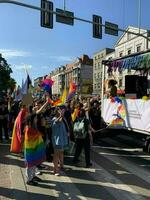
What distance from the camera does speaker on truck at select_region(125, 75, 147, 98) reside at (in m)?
16.4

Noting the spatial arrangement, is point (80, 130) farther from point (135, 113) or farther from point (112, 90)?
point (112, 90)

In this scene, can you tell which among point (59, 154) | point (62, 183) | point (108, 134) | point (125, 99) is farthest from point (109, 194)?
point (108, 134)

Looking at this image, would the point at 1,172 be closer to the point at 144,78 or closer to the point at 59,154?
the point at 59,154

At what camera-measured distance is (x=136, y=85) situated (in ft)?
54.0

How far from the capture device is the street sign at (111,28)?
25.4 meters

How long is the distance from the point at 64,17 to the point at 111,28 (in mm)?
3586

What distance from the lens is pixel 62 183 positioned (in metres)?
9.61

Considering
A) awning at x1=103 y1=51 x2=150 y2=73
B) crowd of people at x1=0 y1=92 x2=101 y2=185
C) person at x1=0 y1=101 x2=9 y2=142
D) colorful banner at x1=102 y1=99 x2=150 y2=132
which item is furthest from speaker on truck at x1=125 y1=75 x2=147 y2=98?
person at x1=0 y1=101 x2=9 y2=142

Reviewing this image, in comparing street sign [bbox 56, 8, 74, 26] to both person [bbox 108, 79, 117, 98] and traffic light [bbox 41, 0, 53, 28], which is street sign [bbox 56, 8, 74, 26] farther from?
person [bbox 108, 79, 117, 98]

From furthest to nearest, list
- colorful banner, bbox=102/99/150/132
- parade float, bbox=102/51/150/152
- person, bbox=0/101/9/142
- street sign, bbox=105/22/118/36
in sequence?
street sign, bbox=105/22/118/36 → person, bbox=0/101/9/142 → parade float, bbox=102/51/150/152 → colorful banner, bbox=102/99/150/132

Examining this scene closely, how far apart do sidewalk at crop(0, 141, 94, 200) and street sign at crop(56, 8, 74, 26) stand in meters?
12.1

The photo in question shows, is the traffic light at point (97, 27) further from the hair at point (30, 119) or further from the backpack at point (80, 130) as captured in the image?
the hair at point (30, 119)

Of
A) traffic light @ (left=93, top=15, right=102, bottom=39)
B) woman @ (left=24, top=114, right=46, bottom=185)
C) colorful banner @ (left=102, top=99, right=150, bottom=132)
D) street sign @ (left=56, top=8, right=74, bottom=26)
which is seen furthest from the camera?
traffic light @ (left=93, top=15, right=102, bottom=39)

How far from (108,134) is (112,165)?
493 centimetres
